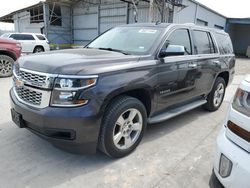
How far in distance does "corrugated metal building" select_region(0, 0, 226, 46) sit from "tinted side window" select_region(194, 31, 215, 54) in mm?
12540

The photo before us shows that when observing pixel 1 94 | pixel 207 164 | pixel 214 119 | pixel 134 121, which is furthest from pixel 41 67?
pixel 1 94

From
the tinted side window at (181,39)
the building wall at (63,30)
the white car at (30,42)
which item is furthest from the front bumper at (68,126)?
the building wall at (63,30)

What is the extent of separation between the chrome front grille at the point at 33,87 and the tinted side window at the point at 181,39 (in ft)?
6.30

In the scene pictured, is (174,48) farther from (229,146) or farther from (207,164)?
(229,146)

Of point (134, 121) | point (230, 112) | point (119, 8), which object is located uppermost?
point (119, 8)

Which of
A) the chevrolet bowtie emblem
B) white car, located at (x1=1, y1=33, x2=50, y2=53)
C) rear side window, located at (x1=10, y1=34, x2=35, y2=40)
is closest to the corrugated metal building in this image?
white car, located at (x1=1, y1=33, x2=50, y2=53)

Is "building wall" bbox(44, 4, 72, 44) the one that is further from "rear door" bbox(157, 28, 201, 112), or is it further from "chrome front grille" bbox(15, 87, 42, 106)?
"chrome front grille" bbox(15, 87, 42, 106)

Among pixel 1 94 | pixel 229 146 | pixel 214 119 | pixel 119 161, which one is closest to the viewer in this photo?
pixel 229 146

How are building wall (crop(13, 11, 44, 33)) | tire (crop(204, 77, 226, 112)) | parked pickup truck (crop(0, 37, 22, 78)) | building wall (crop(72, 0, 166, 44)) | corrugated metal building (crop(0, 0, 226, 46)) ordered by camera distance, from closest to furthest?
tire (crop(204, 77, 226, 112))
parked pickup truck (crop(0, 37, 22, 78))
corrugated metal building (crop(0, 0, 226, 46))
building wall (crop(72, 0, 166, 44))
building wall (crop(13, 11, 44, 33))

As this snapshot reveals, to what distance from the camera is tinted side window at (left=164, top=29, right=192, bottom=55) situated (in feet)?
12.5

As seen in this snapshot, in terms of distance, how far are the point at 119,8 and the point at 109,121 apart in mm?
20578

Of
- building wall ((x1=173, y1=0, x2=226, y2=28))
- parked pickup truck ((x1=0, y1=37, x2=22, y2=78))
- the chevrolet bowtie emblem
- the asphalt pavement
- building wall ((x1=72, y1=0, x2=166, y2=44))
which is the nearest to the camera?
the asphalt pavement

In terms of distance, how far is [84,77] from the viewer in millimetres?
2564

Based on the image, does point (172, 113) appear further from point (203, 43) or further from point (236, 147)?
point (236, 147)
